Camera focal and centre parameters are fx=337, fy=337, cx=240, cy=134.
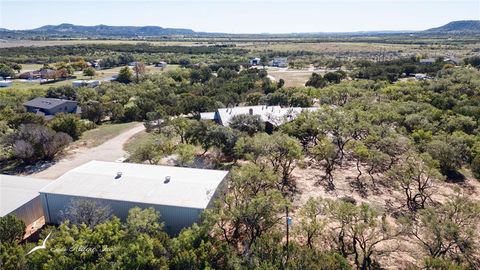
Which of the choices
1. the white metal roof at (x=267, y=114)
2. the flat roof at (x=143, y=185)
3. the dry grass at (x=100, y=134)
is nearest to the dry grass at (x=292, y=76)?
the white metal roof at (x=267, y=114)

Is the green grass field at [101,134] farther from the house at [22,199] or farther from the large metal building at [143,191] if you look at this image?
the large metal building at [143,191]

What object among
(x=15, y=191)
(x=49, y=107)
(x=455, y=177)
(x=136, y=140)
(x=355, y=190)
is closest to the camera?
(x=15, y=191)

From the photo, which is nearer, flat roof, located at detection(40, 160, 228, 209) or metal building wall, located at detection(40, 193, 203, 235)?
metal building wall, located at detection(40, 193, 203, 235)

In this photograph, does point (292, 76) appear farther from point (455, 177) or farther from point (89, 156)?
point (89, 156)

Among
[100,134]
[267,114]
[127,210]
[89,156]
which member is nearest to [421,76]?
[267,114]

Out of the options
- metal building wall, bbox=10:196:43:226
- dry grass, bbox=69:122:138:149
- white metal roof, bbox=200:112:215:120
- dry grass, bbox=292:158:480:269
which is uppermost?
white metal roof, bbox=200:112:215:120

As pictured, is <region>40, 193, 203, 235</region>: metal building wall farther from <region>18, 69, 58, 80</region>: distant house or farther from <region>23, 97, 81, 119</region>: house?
<region>18, 69, 58, 80</region>: distant house

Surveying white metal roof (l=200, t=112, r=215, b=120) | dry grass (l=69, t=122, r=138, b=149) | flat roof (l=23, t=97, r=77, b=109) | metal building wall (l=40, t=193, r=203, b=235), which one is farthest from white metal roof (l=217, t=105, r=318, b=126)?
flat roof (l=23, t=97, r=77, b=109)
